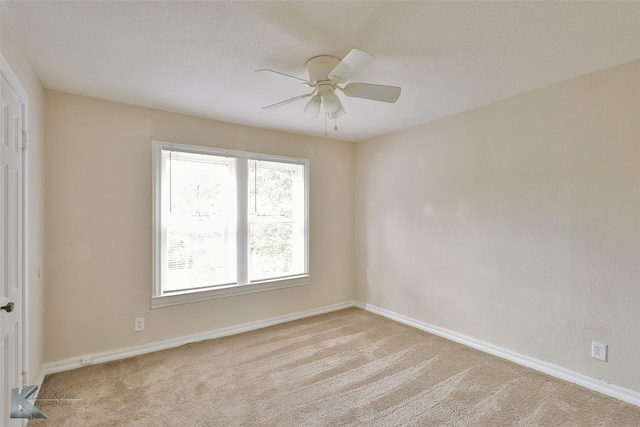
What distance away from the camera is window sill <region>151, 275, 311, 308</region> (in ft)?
11.1

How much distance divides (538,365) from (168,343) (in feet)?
11.5

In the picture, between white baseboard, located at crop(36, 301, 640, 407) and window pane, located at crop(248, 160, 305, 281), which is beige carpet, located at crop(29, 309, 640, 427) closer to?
white baseboard, located at crop(36, 301, 640, 407)

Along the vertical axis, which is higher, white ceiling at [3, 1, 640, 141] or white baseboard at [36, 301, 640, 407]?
white ceiling at [3, 1, 640, 141]

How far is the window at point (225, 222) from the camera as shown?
3447 mm

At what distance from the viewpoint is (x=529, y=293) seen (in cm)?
297

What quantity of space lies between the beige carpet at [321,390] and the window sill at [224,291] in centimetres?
48

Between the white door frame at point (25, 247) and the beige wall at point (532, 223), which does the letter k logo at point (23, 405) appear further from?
the beige wall at point (532, 223)

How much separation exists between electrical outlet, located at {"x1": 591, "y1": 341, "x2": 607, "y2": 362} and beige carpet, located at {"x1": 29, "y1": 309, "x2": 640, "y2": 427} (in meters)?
0.28

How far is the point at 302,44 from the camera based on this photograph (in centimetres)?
213

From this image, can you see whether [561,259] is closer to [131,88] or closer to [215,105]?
[215,105]

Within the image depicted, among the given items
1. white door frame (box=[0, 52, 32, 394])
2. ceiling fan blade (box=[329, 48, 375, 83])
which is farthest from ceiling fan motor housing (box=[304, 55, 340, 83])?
white door frame (box=[0, 52, 32, 394])

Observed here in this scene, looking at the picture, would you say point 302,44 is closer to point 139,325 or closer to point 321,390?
point 321,390

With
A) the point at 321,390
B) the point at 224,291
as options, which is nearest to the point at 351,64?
the point at 321,390

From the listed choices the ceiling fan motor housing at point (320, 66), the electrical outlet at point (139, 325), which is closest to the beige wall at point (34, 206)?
the electrical outlet at point (139, 325)
